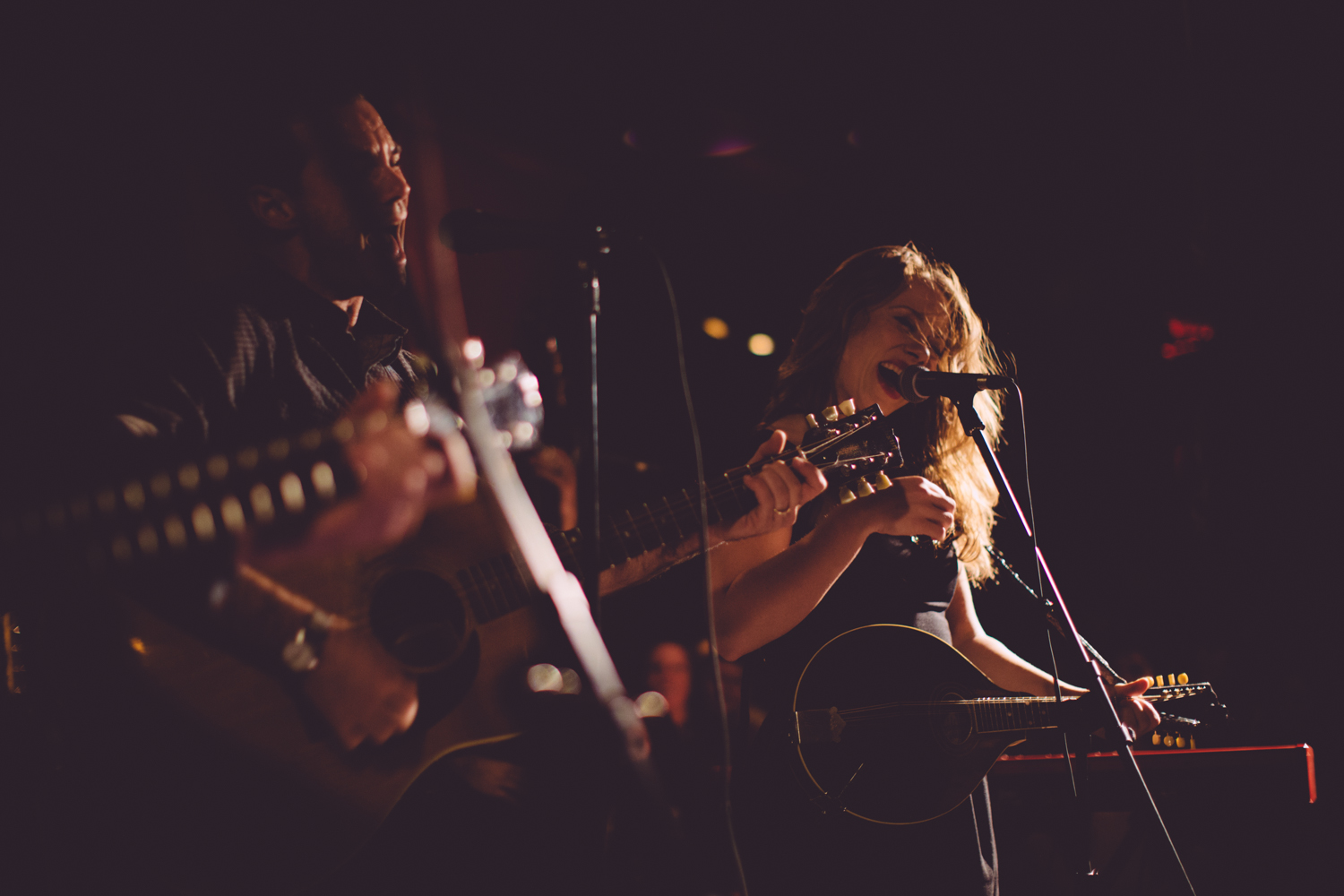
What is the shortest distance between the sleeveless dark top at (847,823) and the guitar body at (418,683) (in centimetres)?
72

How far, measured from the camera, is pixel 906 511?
1.70 meters

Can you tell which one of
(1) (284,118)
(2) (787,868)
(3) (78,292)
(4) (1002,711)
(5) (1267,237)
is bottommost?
(2) (787,868)

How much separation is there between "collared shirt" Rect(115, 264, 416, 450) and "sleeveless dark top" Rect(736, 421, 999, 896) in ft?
3.90

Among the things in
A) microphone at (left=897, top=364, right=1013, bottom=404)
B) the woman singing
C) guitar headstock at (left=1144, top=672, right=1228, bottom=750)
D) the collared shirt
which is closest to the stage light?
the woman singing

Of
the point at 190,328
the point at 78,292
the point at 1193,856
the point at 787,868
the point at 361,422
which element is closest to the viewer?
the point at 361,422

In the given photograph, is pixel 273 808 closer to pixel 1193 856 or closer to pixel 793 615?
pixel 793 615

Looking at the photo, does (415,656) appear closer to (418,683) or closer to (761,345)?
(418,683)

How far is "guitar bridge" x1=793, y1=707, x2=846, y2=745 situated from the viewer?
169 cm

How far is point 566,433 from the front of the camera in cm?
383

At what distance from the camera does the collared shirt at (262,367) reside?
117cm

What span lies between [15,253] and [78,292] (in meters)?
→ 0.14

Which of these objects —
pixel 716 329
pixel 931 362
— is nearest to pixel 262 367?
pixel 931 362

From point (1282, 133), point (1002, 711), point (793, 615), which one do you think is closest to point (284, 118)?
point (793, 615)

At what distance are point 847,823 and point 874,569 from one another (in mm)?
611
